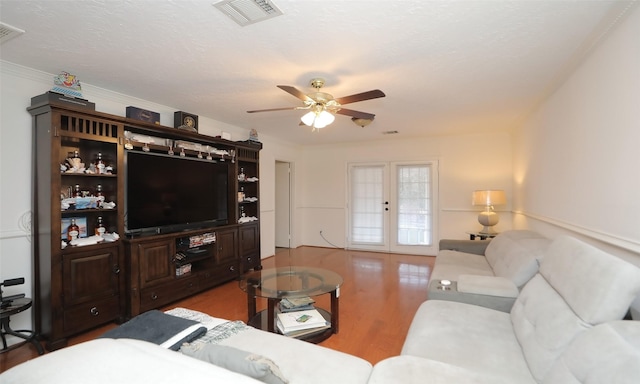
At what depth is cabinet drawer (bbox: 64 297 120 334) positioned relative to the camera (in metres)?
2.57

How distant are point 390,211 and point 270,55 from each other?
4.51 meters

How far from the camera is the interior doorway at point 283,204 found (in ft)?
22.1

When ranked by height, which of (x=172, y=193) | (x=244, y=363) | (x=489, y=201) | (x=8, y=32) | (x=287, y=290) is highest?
(x=8, y=32)

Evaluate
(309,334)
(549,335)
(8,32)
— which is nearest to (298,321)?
(309,334)

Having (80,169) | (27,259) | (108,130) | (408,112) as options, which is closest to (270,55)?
(108,130)

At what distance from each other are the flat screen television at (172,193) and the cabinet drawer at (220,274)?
59 cm

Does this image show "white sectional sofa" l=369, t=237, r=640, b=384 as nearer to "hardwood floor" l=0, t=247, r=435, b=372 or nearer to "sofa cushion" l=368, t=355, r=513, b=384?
"sofa cushion" l=368, t=355, r=513, b=384

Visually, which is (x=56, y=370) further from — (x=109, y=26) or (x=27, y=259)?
(x=27, y=259)

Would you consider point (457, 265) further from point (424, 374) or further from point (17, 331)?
point (17, 331)

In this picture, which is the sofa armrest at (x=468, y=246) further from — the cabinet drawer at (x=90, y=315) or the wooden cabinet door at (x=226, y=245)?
the cabinet drawer at (x=90, y=315)

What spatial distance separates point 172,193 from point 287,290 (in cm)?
192

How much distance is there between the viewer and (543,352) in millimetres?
1394

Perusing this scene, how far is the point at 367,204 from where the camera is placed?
21.2 feet

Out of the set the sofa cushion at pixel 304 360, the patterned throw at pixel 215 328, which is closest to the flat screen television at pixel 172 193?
the patterned throw at pixel 215 328
